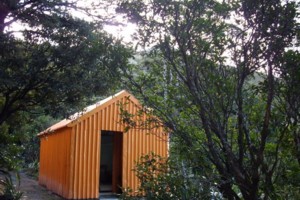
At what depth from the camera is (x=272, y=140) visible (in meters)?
3.65

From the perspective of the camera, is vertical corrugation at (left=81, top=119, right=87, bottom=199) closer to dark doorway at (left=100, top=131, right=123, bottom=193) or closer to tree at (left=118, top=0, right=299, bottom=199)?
dark doorway at (left=100, top=131, right=123, bottom=193)

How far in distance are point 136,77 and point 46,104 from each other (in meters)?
3.91

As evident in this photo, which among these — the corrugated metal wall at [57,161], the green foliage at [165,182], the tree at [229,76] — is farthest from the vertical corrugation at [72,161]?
the tree at [229,76]

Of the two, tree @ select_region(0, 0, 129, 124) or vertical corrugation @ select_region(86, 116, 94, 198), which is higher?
tree @ select_region(0, 0, 129, 124)

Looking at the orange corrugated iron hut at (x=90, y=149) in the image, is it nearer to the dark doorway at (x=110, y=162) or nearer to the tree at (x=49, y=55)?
the dark doorway at (x=110, y=162)

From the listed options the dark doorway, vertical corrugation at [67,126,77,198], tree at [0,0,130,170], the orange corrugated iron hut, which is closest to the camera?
tree at [0,0,130,170]

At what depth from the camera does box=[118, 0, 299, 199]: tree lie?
10.7 ft

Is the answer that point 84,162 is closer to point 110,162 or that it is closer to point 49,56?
point 49,56

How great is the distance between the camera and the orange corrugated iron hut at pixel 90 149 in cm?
1050

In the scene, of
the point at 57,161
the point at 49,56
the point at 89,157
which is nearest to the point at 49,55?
the point at 49,56

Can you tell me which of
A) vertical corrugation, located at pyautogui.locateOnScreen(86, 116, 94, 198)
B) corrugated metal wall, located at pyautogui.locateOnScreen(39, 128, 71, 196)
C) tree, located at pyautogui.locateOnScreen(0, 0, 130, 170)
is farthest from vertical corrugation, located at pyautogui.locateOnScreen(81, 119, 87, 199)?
tree, located at pyautogui.locateOnScreen(0, 0, 130, 170)

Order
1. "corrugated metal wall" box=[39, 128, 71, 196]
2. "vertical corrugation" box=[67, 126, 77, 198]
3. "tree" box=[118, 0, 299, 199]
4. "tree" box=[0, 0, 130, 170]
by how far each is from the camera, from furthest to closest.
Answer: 1. "corrugated metal wall" box=[39, 128, 71, 196]
2. "vertical corrugation" box=[67, 126, 77, 198]
3. "tree" box=[0, 0, 130, 170]
4. "tree" box=[118, 0, 299, 199]

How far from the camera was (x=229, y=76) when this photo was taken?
12.2 ft

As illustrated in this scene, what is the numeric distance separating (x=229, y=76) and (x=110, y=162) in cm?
1293
